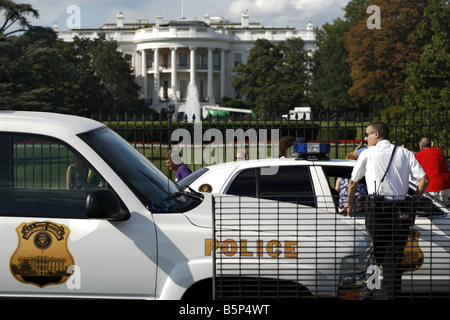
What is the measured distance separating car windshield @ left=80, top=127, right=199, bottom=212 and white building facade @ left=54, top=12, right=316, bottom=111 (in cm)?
9443

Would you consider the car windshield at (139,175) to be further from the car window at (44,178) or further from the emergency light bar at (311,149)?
the emergency light bar at (311,149)

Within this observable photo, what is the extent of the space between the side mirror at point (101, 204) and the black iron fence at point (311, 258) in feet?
2.03

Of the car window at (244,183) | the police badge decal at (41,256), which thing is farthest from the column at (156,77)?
the police badge decal at (41,256)

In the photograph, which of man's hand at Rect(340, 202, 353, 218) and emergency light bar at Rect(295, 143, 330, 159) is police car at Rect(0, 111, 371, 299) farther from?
emergency light bar at Rect(295, 143, 330, 159)

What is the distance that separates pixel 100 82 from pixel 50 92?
3003 cm

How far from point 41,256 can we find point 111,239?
1.41 ft

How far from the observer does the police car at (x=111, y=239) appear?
13.7ft

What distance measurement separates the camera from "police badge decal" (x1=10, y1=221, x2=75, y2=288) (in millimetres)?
4168

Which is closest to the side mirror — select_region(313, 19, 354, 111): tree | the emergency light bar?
the emergency light bar

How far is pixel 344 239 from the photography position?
173 inches

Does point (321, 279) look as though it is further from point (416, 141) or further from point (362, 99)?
point (362, 99)
